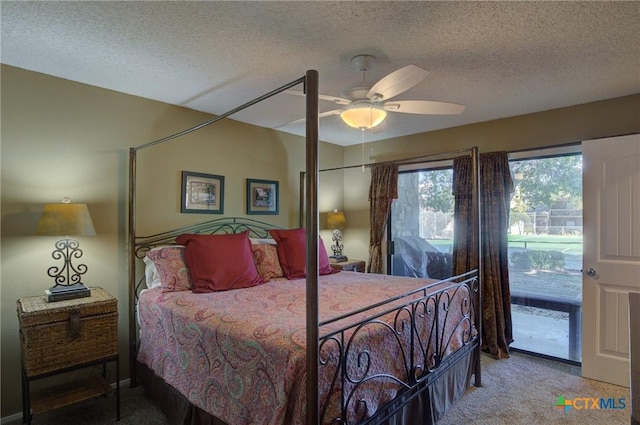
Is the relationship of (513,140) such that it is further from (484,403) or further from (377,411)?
(377,411)

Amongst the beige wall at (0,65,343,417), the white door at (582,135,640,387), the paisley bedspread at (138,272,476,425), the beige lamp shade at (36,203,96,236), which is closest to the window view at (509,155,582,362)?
the white door at (582,135,640,387)

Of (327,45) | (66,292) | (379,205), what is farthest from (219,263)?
(379,205)

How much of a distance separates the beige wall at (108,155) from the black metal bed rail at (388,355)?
6.78 ft

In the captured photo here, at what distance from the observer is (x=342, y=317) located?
1.55 m

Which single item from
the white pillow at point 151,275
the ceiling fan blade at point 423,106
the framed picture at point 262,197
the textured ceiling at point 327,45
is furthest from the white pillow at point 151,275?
the ceiling fan blade at point 423,106

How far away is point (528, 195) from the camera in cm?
356

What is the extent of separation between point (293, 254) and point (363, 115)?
1536mm

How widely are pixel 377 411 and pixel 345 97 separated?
5.97 ft

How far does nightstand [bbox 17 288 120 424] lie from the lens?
2104mm

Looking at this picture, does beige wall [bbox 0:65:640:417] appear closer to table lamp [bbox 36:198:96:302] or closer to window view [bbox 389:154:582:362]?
table lamp [bbox 36:198:96:302]

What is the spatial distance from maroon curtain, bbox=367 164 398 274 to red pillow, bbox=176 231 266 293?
2036 mm

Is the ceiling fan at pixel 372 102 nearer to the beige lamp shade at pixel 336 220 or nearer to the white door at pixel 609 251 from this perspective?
the white door at pixel 609 251

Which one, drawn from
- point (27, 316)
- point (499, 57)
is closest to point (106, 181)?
point (27, 316)

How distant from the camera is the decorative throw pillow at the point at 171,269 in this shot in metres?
2.58
